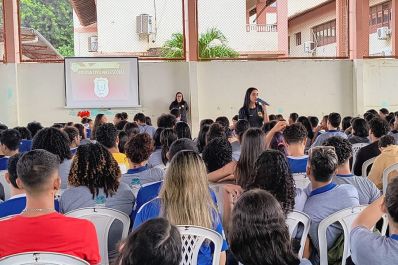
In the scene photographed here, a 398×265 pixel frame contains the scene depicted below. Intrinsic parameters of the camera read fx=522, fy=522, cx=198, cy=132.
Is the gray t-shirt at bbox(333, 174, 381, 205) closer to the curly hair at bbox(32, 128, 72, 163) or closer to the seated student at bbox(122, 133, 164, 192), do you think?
the seated student at bbox(122, 133, 164, 192)

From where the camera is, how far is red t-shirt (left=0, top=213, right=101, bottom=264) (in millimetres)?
2221

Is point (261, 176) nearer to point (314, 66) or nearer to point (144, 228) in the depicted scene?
point (144, 228)

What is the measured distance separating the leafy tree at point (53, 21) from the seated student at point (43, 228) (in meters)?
21.8

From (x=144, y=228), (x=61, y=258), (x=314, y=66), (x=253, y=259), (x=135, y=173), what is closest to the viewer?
(x=144, y=228)

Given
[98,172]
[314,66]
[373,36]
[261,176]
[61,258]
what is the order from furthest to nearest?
[373,36] → [314,66] → [98,172] → [261,176] → [61,258]

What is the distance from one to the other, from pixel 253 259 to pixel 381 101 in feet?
40.0

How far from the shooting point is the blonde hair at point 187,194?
8.50ft

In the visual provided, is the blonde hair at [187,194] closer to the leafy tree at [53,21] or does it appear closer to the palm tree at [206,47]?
the palm tree at [206,47]

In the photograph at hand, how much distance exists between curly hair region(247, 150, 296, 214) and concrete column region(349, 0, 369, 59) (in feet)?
35.4

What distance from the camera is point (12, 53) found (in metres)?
11.4

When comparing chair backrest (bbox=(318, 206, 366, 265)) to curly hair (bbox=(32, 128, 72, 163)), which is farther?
curly hair (bbox=(32, 128, 72, 163))

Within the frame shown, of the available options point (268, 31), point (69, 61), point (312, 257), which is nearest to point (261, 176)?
point (312, 257)

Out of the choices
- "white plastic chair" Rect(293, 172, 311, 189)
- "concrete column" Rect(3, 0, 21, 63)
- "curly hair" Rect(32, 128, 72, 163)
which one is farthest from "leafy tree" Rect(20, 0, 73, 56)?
"white plastic chair" Rect(293, 172, 311, 189)

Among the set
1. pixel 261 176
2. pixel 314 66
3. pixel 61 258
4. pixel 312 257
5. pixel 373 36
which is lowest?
pixel 312 257
